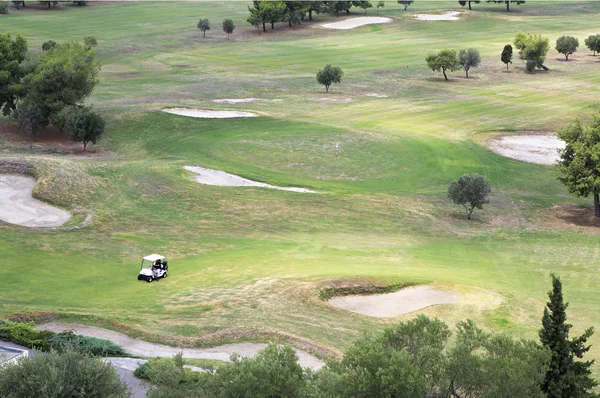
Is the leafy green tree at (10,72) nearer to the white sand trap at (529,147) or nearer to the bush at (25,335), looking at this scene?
the white sand trap at (529,147)

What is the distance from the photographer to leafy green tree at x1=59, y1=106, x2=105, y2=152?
3152 inches

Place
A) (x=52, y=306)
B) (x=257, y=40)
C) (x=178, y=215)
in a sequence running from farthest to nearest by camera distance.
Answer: (x=257, y=40), (x=178, y=215), (x=52, y=306)

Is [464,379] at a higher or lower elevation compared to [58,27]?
lower

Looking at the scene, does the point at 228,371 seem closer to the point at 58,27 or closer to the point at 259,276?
the point at 259,276

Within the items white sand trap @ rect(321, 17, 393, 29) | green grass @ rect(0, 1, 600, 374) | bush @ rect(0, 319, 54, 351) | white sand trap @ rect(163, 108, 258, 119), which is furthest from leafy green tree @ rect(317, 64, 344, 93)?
bush @ rect(0, 319, 54, 351)

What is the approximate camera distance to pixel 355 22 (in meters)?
186

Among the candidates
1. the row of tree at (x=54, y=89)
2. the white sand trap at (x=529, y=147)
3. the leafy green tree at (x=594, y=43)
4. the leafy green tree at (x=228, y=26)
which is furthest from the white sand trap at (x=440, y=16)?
the row of tree at (x=54, y=89)

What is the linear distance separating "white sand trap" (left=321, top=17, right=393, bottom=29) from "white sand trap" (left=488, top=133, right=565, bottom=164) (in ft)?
303

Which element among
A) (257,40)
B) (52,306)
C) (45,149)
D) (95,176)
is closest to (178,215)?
(95,176)

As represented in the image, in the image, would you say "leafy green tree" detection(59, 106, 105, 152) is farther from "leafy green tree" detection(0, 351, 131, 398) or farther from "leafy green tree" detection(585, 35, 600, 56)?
"leafy green tree" detection(585, 35, 600, 56)

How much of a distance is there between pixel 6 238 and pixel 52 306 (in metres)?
12.8

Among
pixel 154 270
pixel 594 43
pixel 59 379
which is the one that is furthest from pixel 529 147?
pixel 594 43

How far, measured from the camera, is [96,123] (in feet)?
264

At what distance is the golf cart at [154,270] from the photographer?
46500mm
